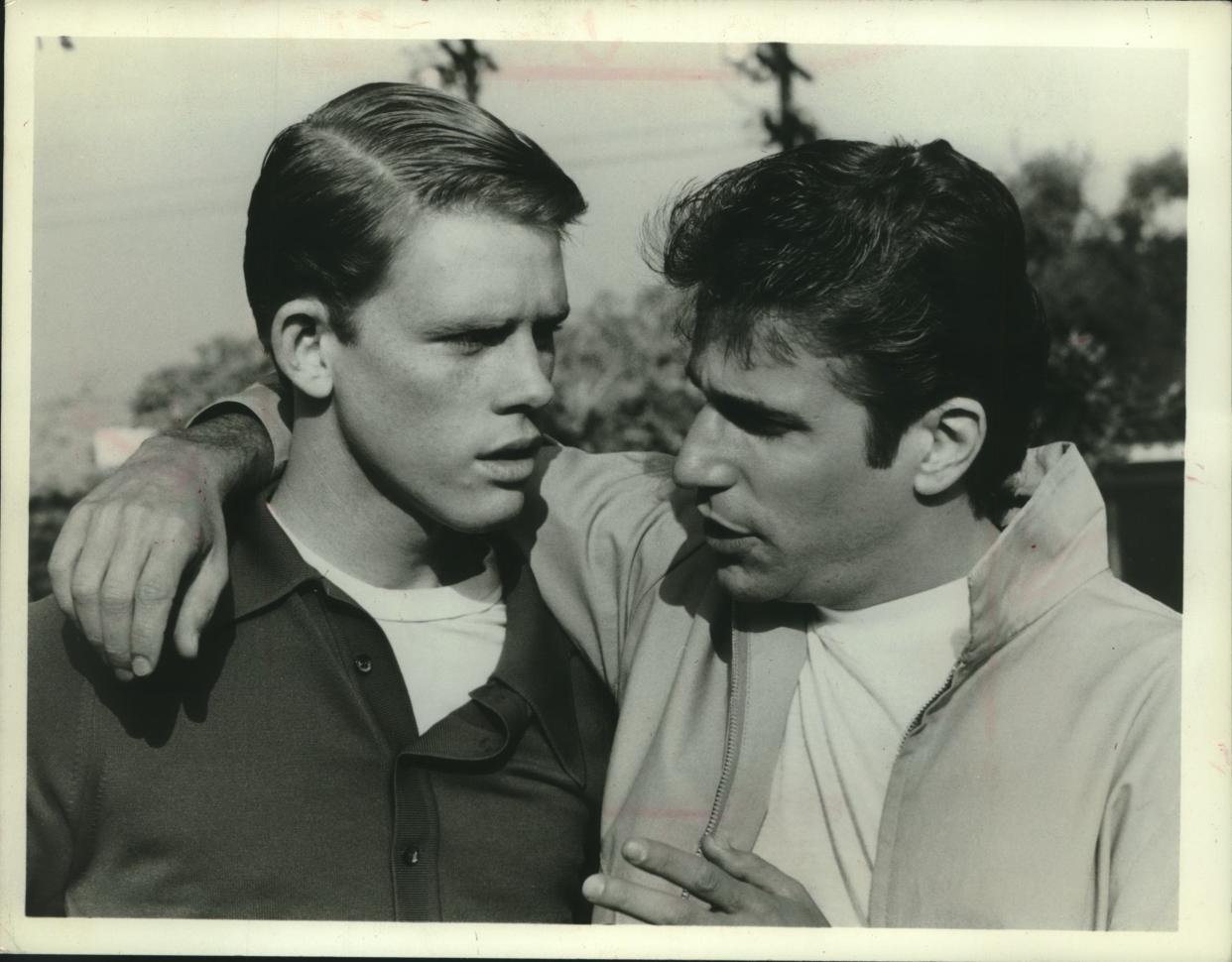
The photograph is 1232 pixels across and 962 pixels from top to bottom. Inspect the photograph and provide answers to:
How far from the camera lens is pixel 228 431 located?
10.5 ft

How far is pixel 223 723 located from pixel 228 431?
0.66 metres

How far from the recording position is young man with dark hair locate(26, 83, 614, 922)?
3059mm

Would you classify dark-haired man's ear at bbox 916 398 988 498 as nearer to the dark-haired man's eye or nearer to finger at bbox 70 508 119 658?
the dark-haired man's eye

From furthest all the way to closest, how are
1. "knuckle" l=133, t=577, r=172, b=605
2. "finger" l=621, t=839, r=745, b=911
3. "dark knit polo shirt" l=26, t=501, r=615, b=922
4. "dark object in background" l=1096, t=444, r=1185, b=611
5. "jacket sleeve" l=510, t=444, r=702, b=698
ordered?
"dark object in background" l=1096, t=444, r=1185, b=611 < "jacket sleeve" l=510, t=444, r=702, b=698 < "dark knit polo shirt" l=26, t=501, r=615, b=922 < "finger" l=621, t=839, r=745, b=911 < "knuckle" l=133, t=577, r=172, b=605

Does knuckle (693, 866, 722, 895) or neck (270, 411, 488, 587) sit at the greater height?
neck (270, 411, 488, 587)

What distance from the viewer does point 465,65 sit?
3328 millimetres

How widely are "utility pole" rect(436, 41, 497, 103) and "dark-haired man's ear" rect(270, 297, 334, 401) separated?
2.09ft

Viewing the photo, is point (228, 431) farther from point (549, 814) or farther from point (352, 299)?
point (549, 814)

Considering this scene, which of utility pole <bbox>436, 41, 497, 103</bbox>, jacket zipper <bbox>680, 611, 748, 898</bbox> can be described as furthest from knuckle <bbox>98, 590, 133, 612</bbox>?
utility pole <bbox>436, 41, 497, 103</bbox>

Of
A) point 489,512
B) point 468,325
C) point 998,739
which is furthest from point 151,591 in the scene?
point 998,739

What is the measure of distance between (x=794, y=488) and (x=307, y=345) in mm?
1133

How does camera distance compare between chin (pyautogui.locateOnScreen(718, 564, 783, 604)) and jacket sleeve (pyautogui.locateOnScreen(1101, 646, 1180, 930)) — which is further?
chin (pyautogui.locateOnScreen(718, 564, 783, 604))

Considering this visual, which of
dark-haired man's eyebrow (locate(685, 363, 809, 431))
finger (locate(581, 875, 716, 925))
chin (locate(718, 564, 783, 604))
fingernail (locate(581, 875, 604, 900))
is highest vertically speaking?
dark-haired man's eyebrow (locate(685, 363, 809, 431))

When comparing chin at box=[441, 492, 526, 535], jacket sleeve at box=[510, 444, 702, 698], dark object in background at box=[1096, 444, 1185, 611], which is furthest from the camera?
dark object in background at box=[1096, 444, 1185, 611]
